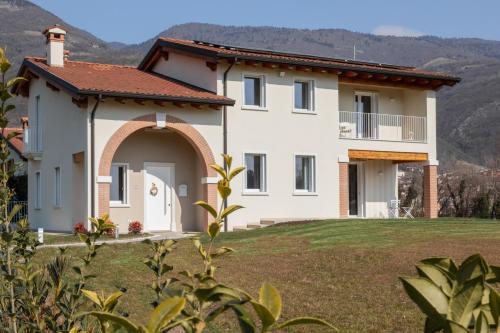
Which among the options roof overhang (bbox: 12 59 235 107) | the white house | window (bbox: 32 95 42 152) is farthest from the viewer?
window (bbox: 32 95 42 152)

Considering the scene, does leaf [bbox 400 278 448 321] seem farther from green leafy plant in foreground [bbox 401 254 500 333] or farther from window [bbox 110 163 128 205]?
window [bbox 110 163 128 205]

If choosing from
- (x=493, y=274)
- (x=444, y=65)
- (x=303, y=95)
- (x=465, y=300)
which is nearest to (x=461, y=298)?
(x=465, y=300)

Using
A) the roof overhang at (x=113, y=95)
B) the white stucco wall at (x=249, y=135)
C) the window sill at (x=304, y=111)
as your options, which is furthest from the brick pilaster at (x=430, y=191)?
the roof overhang at (x=113, y=95)

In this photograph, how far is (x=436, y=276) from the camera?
136 cm

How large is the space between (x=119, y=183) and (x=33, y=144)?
17.6ft

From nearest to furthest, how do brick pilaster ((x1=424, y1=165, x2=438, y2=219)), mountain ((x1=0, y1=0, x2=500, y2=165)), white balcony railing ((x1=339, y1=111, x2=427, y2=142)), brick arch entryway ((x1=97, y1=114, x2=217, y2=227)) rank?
1. brick arch entryway ((x1=97, y1=114, x2=217, y2=227))
2. white balcony railing ((x1=339, y1=111, x2=427, y2=142))
3. brick pilaster ((x1=424, y1=165, x2=438, y2=219))
4. mountain ((x1=0, y1=0, x2=500, y2=165))

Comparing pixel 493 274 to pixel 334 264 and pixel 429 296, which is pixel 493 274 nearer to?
pixel 429 296

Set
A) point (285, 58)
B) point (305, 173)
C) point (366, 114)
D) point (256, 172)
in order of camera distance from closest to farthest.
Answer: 1. point (285, 58)
2. point (256, 172)
3. point (305, 173)
4. point (366, 114)

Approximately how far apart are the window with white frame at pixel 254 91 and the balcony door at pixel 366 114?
4.49 m

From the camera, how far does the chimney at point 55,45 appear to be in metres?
24.6

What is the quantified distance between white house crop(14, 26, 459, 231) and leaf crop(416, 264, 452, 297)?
19876 millimetres

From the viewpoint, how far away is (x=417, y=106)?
28.2 metres

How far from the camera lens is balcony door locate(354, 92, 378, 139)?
27297 millimetres

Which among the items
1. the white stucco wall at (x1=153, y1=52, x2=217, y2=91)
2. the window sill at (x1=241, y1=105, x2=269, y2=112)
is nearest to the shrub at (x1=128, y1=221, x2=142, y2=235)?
the white stucco wall at (x1=153, y1=52, x2=217, y2=91)
